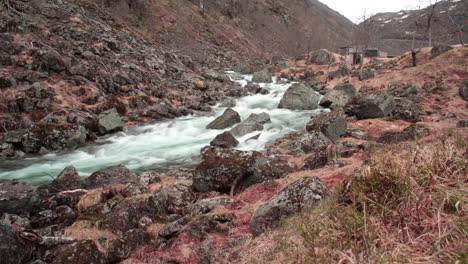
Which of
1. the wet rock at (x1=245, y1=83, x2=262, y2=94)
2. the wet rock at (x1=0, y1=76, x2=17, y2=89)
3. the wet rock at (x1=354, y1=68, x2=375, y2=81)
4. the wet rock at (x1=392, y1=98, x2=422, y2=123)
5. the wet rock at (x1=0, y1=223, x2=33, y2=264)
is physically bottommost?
the wet rock at (x1=0, y1=223, x2=33, y2=264)

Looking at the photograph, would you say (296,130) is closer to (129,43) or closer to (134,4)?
(129,43)

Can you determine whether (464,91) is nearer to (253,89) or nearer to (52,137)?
(253,89)

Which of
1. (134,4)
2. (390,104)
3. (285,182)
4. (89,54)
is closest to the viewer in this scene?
(285,182)

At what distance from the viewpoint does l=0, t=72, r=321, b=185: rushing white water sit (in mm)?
11445

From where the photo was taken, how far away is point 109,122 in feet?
52.8

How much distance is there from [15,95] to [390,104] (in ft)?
71.3

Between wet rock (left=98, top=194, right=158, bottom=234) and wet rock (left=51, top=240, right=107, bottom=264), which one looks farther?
wet rock (left=98, top=194, right=158, bottom=234)

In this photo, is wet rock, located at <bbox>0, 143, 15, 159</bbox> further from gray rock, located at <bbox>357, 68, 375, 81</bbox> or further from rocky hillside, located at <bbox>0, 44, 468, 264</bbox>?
gray rock, located at <bbox>357, 68, 375, 81</bbox>

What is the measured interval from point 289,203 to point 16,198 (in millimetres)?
6953

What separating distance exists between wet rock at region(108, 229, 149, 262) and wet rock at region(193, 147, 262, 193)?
2529 millimetres

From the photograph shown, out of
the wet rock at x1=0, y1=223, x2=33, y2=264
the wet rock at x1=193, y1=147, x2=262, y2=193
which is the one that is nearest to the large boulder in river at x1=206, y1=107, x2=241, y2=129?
the wet rock at x1=193, y1=147, x2=262, y2=193

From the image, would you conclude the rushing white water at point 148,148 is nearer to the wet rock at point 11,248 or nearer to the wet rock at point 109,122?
the wet rock at point 109,122

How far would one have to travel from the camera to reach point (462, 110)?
16.9m

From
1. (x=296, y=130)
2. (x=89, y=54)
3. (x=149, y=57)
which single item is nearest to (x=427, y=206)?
(x=296, y=130)
